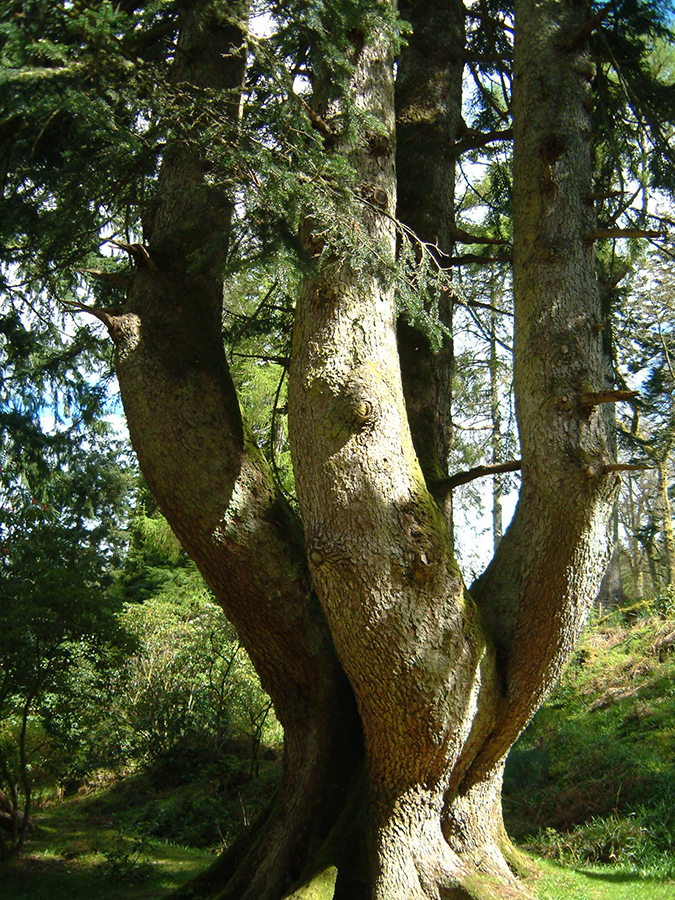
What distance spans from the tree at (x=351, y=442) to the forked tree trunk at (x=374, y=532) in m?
0.01

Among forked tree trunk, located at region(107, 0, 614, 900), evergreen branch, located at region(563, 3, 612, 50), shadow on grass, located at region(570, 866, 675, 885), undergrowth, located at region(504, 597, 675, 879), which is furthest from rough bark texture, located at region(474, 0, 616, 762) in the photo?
undergrowth, located at region(504, 597, 675, 879)

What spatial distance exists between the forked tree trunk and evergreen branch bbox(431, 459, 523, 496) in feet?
1.05

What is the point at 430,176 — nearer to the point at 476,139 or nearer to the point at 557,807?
the point at 476,139

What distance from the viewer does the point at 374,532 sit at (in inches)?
155

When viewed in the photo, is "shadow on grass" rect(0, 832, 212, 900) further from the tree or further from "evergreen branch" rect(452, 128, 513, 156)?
"evergreen branch" rect(452, 128, 513, 156)

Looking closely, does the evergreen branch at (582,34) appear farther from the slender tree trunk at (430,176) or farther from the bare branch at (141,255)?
the bare branch at (141,255)

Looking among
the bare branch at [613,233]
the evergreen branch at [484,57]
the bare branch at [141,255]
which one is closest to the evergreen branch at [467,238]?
the bare branch at [613,233]

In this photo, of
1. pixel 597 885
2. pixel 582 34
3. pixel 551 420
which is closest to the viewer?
pixel 551 420

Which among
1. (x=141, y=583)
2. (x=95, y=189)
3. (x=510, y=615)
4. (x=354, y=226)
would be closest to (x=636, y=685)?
(x=510, y=615)

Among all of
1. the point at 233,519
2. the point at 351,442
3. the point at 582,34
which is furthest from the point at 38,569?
the point at 582,34

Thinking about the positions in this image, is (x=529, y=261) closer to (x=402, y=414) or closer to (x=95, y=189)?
(x=402, y=414)

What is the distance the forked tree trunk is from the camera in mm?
3990

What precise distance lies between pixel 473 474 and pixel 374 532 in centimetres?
117

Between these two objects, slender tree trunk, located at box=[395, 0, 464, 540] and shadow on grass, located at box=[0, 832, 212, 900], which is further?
shadow on grass, located at box=[0, 832, 212, 900]
